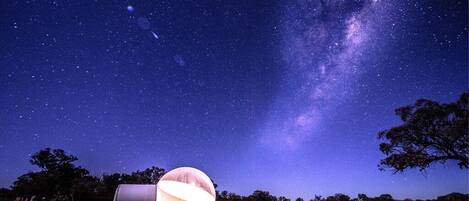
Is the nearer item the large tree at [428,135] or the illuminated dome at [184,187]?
the illuminated dome at [184,187]

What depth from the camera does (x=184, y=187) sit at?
18.2 feet

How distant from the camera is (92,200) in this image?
24516mm

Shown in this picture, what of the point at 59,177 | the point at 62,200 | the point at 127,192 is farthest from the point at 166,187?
the point at 59,177

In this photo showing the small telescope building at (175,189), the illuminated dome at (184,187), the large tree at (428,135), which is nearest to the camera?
the small telescope building at (175,189)

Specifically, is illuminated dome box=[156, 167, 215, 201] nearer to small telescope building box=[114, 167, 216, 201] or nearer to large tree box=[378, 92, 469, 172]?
small telescope building box=[114, 167, 216, 201]

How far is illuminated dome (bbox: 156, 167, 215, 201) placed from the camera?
17.6ft

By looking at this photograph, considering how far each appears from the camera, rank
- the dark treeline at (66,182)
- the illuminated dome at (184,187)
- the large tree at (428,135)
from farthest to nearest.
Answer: the dark treeline at (66,182) < the large tree at (428,135) < the illuminated dome at (184,187)

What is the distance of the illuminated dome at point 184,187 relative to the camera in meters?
5.38

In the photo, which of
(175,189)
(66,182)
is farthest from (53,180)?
(175,189)

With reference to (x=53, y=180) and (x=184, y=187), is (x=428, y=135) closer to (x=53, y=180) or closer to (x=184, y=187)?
(x=184, y=187)

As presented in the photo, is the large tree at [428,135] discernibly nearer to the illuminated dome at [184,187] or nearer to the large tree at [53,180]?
the illuminated dome at [184,187]

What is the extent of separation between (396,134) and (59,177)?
28.8 metres

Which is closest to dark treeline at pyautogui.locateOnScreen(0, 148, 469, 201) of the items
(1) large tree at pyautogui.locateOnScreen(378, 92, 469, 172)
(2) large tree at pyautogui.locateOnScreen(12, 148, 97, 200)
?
(2) large tree at pyautogui.locateOnScreen(12, 148, 97, 200)

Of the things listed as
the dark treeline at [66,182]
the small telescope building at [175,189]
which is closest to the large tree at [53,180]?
the dark treeline at [66,182]
